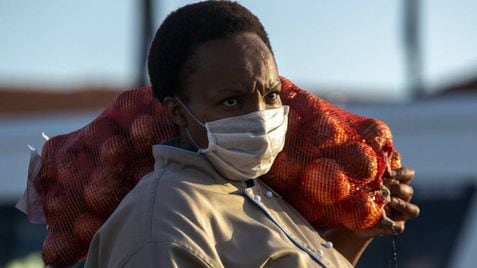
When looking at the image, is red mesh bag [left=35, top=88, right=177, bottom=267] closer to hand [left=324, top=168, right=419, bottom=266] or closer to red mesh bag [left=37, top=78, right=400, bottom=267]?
red mesh bag [left=37, top=78, right=400, bottom=267]

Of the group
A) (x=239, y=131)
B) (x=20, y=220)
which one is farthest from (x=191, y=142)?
(x=20, y=220)

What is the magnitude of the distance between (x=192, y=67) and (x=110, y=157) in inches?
20.9

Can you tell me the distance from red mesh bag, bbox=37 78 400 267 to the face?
38 centimetres

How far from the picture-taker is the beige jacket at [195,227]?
3.22 meters

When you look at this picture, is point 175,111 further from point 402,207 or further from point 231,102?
point 402,207

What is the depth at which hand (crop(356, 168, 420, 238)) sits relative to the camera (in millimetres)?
4047

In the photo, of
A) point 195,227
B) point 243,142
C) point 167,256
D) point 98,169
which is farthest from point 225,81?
point 98,169

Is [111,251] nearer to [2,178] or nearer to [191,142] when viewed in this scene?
[191,142]

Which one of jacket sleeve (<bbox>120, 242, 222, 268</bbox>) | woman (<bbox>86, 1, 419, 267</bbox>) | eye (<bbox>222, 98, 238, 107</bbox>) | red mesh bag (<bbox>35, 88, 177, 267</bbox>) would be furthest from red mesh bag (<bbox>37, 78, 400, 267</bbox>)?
jacket sleeve (<bbox>120, 242, 222, 268</bbox>)

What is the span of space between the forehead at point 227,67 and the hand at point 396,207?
746 mm

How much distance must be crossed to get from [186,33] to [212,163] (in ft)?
1.16

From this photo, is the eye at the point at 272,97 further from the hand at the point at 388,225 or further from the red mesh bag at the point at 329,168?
the hand at the point at 388,225

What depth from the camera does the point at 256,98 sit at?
3494 mm

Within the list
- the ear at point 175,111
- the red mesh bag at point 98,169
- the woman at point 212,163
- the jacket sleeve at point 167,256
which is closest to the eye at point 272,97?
the woman at point 212,163
